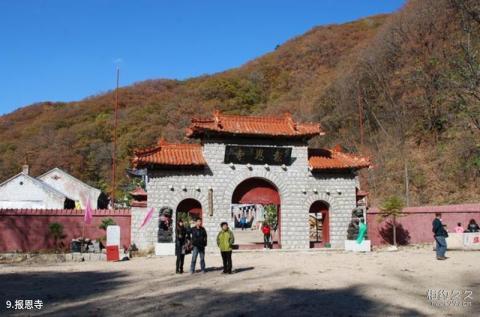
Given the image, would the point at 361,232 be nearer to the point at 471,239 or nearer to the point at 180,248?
the point at 471,239

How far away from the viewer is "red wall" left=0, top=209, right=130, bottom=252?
61.8ft

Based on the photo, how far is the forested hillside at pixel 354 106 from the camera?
91.0ft

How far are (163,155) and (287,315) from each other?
14.1 meters

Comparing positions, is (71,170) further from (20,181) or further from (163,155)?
(163,155)

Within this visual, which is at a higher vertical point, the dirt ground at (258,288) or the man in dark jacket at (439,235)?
the man in dark jacket at (439,235)

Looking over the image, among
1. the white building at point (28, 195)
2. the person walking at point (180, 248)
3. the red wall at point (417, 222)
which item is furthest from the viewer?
the white building at point (28, 195)

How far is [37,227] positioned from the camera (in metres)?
19.1

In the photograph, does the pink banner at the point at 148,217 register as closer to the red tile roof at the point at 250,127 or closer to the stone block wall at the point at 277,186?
the stone block wall at the point at 277,186

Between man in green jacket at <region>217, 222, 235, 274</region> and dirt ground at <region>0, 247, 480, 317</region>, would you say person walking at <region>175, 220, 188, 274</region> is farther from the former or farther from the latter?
man in green jacket at <region>217, 222, 235, 274</region>

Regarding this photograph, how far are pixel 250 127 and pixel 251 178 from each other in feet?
8.03

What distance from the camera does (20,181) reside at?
34.1 meters

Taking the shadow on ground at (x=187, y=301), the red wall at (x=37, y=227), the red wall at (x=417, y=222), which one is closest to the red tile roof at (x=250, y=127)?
the red wall at (x=417, y=222)

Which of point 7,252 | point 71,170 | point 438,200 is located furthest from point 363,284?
point 71,170

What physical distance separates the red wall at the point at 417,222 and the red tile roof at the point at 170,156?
29.7ft
